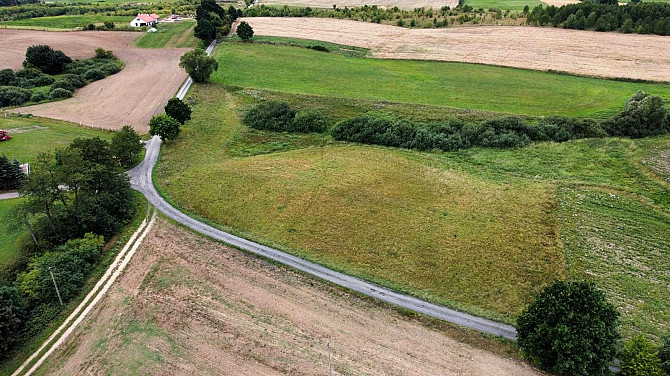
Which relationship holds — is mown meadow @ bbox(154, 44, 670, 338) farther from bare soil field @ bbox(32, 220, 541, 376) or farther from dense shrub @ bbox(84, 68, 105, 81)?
dense shrub @ bbox(84, 68, 105, 81)

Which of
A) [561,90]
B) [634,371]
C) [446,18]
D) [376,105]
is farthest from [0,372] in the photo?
[446,18]

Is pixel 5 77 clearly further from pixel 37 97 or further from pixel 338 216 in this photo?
pixel 338 216

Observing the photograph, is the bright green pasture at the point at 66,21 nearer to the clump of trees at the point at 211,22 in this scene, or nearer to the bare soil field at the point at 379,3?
the clump of trees at the point at 211,22

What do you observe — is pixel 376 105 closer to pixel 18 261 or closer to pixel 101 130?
pixel 101 130

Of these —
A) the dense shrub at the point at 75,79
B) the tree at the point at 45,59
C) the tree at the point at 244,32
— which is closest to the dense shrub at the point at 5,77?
the tree at the point at 45,59

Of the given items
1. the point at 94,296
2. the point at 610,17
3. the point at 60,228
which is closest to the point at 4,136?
the point at 60,228
